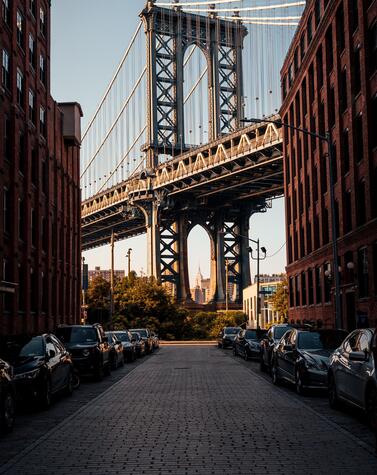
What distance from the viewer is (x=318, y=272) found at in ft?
151

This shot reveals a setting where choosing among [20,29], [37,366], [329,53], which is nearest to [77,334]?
[37,366]

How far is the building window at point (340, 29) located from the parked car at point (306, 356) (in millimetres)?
24195

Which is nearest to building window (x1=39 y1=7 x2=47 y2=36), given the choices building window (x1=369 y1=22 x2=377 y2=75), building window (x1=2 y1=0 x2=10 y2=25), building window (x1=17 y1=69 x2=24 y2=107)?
building window (x1=17 y1=69 x2=24 y2=107)

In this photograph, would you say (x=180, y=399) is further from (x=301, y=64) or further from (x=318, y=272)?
(x=301, y=64)

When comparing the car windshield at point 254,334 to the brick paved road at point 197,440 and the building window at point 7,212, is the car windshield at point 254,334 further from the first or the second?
the brick paved road at point 197,440

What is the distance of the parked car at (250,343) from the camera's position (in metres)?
33.2

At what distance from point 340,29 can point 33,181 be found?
17.6m

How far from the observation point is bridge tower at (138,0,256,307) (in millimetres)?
85562

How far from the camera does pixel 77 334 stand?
75.5ft

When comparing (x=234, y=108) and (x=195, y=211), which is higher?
(x=234, y=108)

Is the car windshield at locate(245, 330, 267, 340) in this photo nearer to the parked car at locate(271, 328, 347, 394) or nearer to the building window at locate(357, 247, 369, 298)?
the building window at locate(357, 247, 369, 298)

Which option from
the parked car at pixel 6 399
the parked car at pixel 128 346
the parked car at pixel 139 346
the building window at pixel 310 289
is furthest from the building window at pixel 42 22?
the parked car at pixel 6 399

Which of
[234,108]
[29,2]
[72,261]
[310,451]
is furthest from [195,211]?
[310,451]

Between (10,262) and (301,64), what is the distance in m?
25.8
